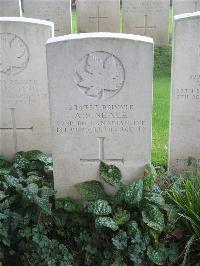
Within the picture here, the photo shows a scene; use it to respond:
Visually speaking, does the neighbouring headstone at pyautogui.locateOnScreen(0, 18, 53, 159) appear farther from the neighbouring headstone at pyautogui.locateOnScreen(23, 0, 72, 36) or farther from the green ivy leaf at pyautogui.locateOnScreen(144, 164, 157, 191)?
the neighbouring headstone at pyautogui.locateOnScreen(23, 0, 72, 36)

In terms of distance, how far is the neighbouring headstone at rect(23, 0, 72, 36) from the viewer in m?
9.20

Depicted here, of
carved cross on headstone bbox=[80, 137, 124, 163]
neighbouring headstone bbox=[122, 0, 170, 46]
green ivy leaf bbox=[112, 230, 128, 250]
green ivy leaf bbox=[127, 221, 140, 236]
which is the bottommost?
green ivy leaf bbox=[112, 230, 128, 250]

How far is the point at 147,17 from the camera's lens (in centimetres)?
946

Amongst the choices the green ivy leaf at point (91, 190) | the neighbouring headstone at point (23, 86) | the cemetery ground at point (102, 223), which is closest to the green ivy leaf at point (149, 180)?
the cemetery ground at point (102, 223)

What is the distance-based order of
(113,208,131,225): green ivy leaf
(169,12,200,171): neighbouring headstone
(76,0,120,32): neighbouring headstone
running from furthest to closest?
(76,0,120,32): neighbouring headstone → (169,12,200,171): neighbouring headstone → (113,208,131,225): green ivy leaf

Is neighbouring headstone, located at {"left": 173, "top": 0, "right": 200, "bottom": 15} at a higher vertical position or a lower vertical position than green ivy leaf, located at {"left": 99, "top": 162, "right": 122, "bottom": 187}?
higher

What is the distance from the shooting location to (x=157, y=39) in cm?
967

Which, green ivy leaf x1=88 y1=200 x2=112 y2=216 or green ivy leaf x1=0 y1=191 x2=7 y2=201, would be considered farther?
green ivy leaf x1=0 y1=191 x2=7 y2=201

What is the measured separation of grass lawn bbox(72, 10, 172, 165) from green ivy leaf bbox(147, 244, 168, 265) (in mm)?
1807

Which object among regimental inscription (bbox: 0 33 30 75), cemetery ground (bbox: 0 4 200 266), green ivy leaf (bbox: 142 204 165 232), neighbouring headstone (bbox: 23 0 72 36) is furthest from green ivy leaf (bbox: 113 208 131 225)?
neighbouring headstone (bbox: 23 0 72 36)

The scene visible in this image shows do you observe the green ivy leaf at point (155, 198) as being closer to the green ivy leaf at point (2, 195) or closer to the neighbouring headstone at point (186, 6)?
the green ivy leaf at point (2, 195)

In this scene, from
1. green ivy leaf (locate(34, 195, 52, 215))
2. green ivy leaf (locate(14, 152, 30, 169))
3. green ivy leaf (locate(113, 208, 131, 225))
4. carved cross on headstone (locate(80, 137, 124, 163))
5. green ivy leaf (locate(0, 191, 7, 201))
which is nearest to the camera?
green ivy leaf (locate(113, 208, 131, 225))

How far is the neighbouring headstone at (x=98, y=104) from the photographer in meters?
3.53

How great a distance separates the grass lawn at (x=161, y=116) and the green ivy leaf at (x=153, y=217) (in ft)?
5.44
